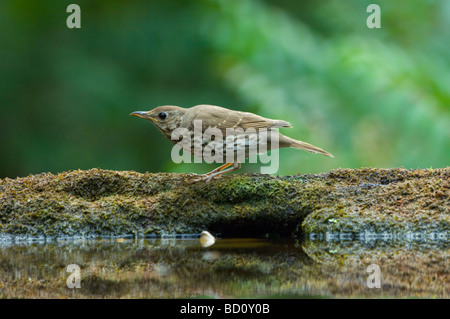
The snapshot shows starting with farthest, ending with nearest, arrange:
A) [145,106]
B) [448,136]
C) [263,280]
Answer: [145,106], [448,136], [263,280]

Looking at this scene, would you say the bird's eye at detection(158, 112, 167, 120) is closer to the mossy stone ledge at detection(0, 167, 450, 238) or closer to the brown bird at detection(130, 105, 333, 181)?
the brown bird at detection(130, 105, 333, 181)

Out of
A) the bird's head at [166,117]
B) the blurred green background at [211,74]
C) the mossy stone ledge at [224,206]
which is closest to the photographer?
the mossy stone ledge at [224,206]

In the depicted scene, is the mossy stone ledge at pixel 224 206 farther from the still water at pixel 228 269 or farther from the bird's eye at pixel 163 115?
the bird's eye at pixel 163 115

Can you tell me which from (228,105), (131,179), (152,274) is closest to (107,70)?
(228,105)

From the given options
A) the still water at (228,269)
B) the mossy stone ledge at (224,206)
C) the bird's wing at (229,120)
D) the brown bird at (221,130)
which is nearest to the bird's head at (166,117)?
the brown bird at (221,130)

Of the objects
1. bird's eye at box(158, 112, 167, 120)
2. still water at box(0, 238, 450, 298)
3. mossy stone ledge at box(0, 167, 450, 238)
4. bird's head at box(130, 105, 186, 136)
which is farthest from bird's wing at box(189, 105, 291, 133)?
still water at box(0, 238, 450, 298)

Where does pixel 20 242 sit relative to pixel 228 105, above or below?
below

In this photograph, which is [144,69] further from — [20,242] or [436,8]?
[20,242]
